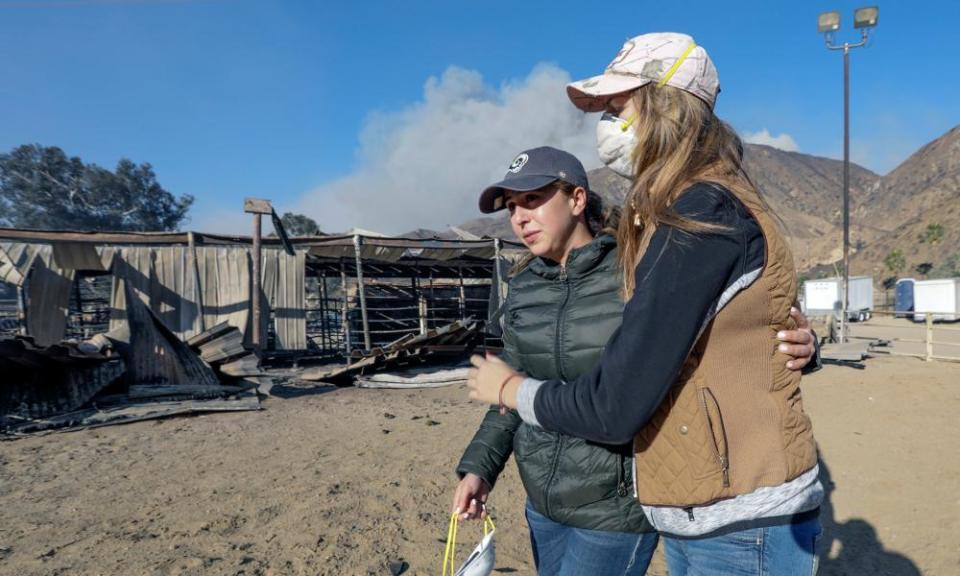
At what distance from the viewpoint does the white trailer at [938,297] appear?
22703mm

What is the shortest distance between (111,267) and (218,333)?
3890 millimetres

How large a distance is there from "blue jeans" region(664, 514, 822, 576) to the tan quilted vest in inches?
4.4

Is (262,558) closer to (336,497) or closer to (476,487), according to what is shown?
(336,497)

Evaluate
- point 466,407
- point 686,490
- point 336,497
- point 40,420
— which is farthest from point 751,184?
point 40,420

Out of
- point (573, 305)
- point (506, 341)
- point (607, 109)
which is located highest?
point (607, 109)

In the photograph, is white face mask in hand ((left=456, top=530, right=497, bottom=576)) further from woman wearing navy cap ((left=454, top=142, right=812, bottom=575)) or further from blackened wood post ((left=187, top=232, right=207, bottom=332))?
blackened wood post ((left=187, top=232, right=207, bottom=332))

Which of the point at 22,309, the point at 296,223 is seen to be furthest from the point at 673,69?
the point at 296,223

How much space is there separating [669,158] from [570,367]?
61cm

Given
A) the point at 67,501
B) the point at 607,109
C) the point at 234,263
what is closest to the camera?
the point at 607,109

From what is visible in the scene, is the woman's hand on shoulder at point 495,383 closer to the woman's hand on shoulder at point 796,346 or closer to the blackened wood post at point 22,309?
the woman's hand on shoulder at point 796,346

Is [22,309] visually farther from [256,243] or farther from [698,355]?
[698,355]

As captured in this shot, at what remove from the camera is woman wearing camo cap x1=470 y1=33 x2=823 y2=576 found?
0.98 metres

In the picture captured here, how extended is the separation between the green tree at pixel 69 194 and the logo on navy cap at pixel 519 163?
44.4m

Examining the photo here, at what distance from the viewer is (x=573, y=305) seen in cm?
149
